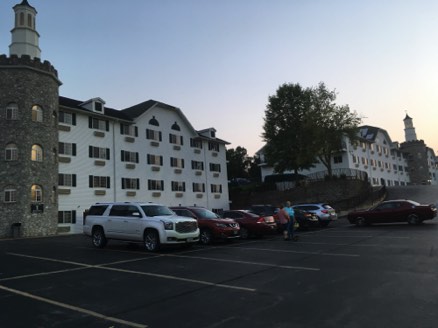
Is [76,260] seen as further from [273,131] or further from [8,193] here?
[273,131]

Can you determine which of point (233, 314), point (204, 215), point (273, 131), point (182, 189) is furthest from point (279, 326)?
point (273, 131)

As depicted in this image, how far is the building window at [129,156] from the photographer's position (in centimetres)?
3983

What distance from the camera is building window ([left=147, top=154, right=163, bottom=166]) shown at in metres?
42.7

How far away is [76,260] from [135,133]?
30143 millimetres

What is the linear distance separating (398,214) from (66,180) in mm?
27732

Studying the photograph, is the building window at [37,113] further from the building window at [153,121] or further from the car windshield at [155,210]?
the car windshield at [155,210]

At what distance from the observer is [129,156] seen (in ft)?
133

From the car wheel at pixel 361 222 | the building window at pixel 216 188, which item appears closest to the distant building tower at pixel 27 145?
the building window at pixel 216 188

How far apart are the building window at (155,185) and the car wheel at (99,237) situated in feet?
83.9

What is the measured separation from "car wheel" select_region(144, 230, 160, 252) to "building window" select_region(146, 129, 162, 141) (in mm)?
29573

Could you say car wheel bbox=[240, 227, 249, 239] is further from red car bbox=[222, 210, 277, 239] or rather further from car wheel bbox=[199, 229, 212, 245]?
car wheel bbox=[199, 229, 212, 245]

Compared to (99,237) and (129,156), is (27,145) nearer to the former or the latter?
(129,156)

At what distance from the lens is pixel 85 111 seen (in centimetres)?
3625

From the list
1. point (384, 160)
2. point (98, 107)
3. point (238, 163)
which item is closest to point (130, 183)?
point (98, 107)
